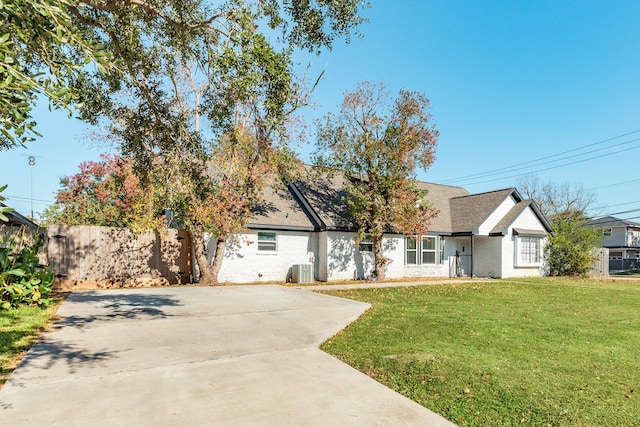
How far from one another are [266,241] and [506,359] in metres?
13.3

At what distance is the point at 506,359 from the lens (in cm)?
536

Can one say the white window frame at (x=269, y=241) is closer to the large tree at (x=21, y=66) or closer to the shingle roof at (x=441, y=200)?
the shingle roof at (x=441, y=200)

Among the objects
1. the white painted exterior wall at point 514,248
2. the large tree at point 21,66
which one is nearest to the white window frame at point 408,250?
the white painted exterior wall at point 514,248

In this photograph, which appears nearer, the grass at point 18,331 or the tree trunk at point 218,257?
the grass at point 18,331

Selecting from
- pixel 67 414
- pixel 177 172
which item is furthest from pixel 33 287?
pixel 67 414

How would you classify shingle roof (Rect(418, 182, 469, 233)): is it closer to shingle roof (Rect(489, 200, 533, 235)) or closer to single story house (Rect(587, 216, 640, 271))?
shingle roof (Rect(489, 200, 533, 235))

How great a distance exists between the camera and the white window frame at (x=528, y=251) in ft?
73.9

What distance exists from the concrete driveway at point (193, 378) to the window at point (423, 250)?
13.8 m

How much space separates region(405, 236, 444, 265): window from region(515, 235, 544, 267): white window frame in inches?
187

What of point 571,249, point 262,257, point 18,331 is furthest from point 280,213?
point 571,249

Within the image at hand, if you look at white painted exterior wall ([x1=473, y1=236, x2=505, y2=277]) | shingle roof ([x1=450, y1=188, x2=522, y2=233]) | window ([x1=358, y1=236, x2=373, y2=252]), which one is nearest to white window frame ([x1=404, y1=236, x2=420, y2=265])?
window ([x1=358, y1=236, x2=373, y2=252])

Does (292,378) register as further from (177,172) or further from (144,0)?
(144,0)

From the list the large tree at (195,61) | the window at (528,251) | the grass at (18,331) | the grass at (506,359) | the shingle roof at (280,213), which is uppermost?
the large tree at (195,61)

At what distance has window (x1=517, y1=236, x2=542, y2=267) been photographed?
889 inches
